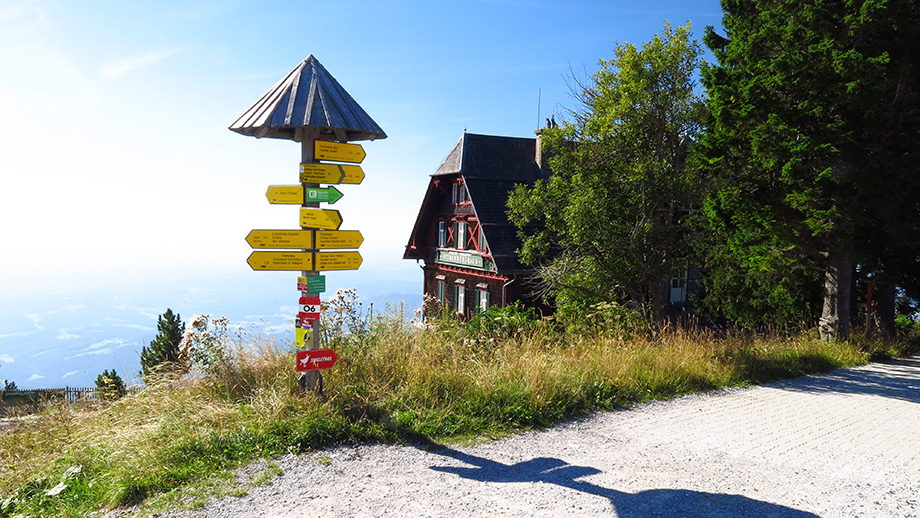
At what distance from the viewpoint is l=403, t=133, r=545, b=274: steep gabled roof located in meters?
21.3

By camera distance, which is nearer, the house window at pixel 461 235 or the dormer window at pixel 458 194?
the dormer window at pixel 458 194

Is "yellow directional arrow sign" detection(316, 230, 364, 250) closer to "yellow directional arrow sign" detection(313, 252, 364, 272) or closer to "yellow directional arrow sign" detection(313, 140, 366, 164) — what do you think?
"yellow directional arrow sign" detection(313, 252, 364, 272)

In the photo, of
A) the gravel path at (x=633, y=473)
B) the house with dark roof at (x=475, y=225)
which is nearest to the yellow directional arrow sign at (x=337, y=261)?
the gravel path at (x=633, y=473)

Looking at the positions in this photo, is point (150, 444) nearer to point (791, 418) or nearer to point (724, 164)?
point (791, 418)

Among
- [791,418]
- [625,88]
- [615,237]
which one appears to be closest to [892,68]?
[625,88]

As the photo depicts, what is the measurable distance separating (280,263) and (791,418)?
6.13 m

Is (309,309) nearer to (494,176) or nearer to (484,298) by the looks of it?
(484,298)

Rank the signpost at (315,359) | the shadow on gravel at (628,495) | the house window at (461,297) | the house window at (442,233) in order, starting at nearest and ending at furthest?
the shadow on gravel at (628,495)
the signpost at (315,359)
the house window at (461,297)
the house window at (442,233)

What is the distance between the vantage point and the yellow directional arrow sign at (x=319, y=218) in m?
5.82

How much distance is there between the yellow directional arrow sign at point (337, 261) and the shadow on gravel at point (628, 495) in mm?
2284

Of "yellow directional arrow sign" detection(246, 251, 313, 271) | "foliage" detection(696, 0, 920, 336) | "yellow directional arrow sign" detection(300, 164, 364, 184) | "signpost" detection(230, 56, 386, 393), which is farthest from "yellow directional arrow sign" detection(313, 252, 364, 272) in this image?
"foliage" detection(696, 0, 920, 336)

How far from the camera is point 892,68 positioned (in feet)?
36.8

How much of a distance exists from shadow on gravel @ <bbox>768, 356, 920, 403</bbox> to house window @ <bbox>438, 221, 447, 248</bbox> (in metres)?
17.4

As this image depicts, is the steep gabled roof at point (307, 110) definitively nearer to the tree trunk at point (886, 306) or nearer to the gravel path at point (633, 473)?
the gravel path at point (633, 473)
